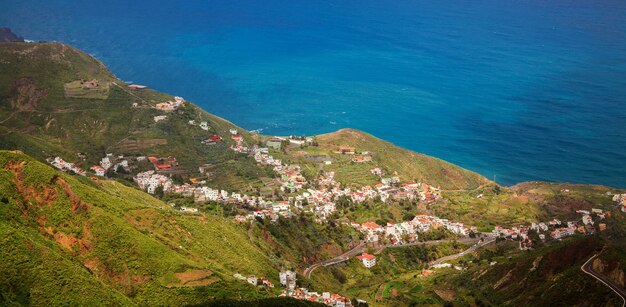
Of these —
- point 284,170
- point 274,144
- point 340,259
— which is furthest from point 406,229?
point 274,144

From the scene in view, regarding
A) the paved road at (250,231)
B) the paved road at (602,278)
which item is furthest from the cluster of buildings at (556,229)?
the paved road at (250,231)

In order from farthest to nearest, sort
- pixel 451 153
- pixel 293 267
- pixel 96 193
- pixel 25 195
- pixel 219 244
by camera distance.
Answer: pixel 451 153 → pixel 293 267 → pixel 219 244 → pixel 96 193 → pixel 25 195

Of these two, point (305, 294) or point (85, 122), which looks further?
point (85, 122)

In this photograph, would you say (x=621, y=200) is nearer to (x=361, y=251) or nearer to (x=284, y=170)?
(x=361, y=251)

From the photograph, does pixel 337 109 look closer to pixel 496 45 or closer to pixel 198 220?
pixel 496 45

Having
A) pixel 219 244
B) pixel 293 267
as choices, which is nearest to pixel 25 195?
pixel 219 244

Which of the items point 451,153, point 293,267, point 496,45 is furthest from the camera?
point 496,45

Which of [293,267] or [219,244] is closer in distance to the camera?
[219,244]

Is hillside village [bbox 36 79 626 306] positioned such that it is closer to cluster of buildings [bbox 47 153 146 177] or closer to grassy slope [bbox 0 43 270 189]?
cluster of buildings [bbox 47 153 146 177]
